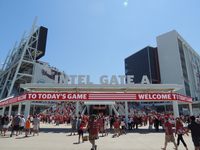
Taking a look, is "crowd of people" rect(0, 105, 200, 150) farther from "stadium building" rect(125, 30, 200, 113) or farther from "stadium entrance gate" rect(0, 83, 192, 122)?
"stadium building" rect(125, 30, 200, 113)

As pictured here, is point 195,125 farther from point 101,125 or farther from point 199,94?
point 199,94

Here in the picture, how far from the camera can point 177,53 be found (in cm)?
8456

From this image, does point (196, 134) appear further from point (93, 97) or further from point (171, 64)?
point (171, 64)

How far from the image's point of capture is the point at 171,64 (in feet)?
285

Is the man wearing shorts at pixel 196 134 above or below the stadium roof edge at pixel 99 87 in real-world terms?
below

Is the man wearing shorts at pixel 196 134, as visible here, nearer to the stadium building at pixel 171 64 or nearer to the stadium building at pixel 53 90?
the stadium building at pixel 53 90

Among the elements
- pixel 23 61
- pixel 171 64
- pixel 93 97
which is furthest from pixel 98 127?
pixel 171 64

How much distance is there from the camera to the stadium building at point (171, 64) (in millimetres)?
84125

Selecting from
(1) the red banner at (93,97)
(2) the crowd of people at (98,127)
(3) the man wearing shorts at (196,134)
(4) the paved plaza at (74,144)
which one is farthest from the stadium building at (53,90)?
(3) the man wearing shorts at (196,134)

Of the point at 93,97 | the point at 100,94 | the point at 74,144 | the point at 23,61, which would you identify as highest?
the point at 23,61

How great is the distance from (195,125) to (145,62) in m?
92.1

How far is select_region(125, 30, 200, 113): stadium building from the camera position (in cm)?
8412

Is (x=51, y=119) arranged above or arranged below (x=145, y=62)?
below

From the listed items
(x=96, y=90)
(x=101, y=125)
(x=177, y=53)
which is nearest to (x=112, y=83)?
(x=96, y=90)
